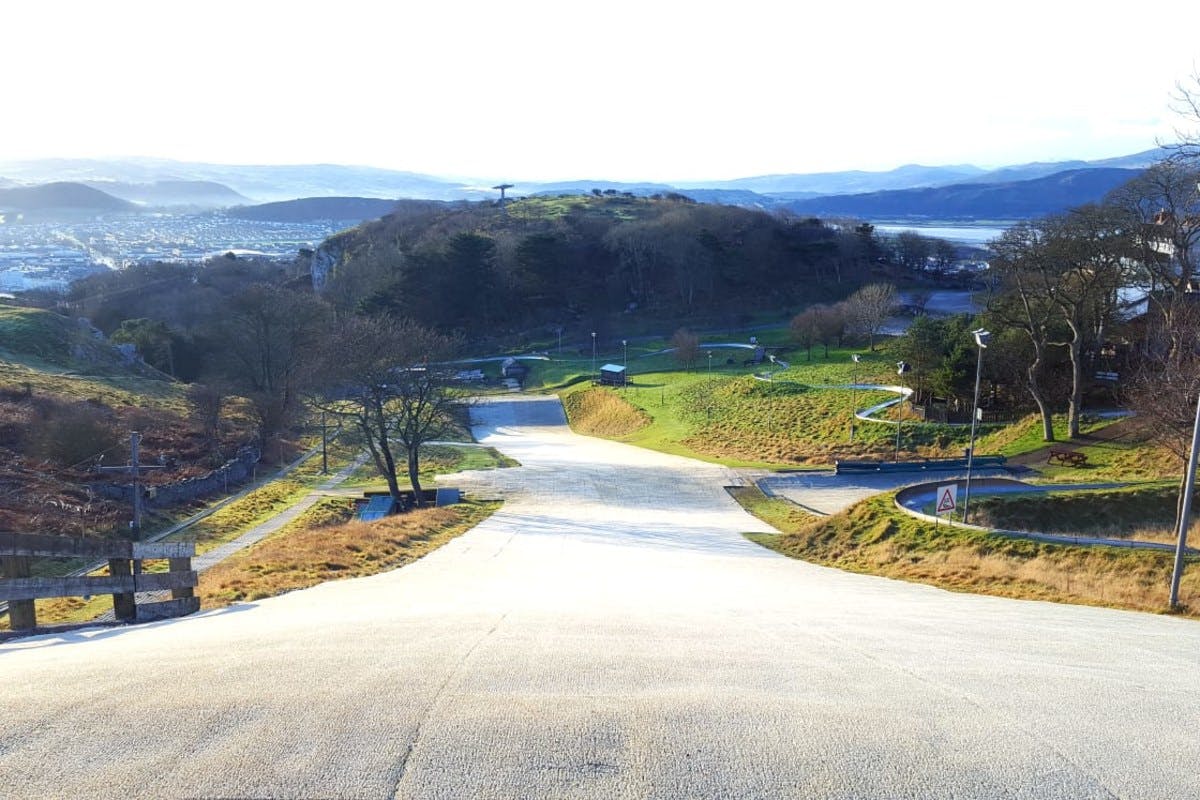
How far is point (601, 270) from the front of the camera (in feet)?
329

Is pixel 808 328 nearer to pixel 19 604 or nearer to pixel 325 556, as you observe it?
pixel 325 556

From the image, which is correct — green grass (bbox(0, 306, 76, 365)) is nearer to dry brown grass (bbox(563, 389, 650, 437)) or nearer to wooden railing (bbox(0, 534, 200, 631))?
dry brown grass (bbox(563, 389, 650, 437))

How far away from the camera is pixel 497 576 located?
Answer: 16.6 metres

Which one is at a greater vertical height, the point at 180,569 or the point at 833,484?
the point at 180,569

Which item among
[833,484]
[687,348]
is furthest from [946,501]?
[687,348]

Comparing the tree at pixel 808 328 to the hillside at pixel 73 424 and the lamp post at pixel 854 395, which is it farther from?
the hillside at pixel 73 424

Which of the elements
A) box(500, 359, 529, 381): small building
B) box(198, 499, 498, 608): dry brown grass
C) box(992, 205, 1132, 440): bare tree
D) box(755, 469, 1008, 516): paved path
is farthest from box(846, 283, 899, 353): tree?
box(198, 499, 498, 608): dry brown grass

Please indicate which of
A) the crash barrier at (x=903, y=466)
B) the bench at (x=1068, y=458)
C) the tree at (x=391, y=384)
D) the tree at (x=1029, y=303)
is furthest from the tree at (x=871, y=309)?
the tree at (x=391, y=384)

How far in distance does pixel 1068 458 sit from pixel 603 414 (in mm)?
31323

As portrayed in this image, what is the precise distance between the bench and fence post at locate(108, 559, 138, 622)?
29538 millimetres

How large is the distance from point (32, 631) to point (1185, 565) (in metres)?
18.0

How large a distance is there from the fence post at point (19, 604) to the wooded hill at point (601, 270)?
71931 millimetres

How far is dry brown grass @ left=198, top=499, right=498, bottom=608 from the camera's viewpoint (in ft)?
41.9

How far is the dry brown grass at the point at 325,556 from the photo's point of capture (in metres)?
12.8
